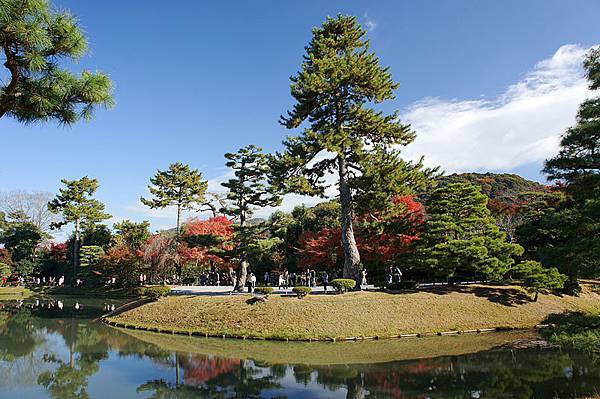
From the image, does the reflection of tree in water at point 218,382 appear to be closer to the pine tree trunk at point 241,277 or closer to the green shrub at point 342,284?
the green shrub at point 342,284

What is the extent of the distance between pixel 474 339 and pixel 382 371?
699 cm

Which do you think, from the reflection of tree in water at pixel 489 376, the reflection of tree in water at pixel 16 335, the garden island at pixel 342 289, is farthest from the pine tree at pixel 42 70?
the reflection of tree in water at pixel 16 335

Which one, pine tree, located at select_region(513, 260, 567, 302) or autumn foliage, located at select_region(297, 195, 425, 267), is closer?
pine tree, located at select_region(513, 260, 567, 302)

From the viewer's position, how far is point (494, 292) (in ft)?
74.5

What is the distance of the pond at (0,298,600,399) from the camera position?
35.5 ft

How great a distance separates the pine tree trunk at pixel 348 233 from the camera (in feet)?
74.1

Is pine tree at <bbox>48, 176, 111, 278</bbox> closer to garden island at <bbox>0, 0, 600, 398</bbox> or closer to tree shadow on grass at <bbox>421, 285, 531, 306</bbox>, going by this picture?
garden island at <bbox>0, 0, 600, 398</bbox>

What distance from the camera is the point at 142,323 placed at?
70.7ft

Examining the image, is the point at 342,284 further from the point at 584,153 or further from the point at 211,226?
the point at 211,226

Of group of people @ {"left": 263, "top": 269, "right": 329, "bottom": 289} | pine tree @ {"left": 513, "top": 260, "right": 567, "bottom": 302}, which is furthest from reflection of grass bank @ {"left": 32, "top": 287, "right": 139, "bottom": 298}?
pine tree @ {"left": 513, "top": 260, "right": 567, "bottom": 302}

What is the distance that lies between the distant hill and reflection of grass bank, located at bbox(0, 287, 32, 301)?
5374 cm

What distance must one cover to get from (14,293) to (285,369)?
40602mm

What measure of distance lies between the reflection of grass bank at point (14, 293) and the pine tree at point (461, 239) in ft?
129

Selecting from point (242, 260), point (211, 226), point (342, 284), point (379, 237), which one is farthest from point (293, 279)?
point (342, 284)
